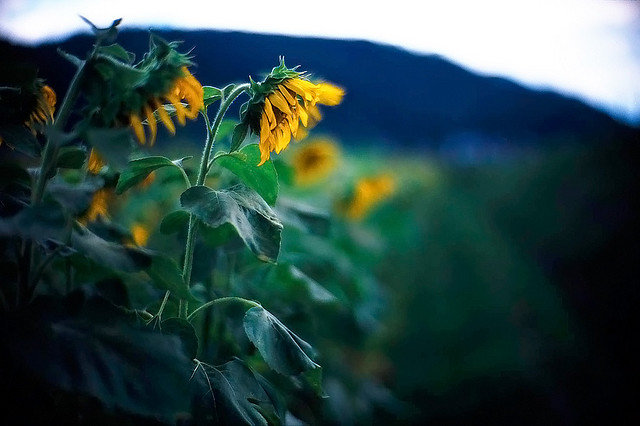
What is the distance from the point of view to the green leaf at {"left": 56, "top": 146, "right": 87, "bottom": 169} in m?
0.53

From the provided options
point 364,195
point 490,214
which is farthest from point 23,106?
point 490,214

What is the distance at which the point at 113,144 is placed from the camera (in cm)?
43

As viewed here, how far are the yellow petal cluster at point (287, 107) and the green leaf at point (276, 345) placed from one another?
0.17 meters

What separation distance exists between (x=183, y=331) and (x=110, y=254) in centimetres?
11

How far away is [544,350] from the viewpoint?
190 centimetres

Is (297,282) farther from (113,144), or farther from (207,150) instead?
(113,144)

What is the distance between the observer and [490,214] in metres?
2.18

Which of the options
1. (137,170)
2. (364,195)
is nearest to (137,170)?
(137,170)

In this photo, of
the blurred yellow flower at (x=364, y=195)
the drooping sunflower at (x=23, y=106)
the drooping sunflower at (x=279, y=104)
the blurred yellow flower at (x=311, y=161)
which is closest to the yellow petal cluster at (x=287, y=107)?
the drooping sunflower at (x=279, y=104)

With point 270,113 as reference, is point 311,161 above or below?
below

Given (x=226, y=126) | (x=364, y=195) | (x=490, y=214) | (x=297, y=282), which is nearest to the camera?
(x=226, y=126)

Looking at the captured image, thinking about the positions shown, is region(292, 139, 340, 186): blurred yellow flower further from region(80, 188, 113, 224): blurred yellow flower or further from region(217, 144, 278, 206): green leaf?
region(217, 144, 278, 206): green leaf

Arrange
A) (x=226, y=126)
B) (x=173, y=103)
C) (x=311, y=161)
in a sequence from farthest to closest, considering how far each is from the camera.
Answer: (x=311, y=161) → (x=226, y=126) → (x=173, y=103)

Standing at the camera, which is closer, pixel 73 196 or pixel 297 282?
pixel 73 196
